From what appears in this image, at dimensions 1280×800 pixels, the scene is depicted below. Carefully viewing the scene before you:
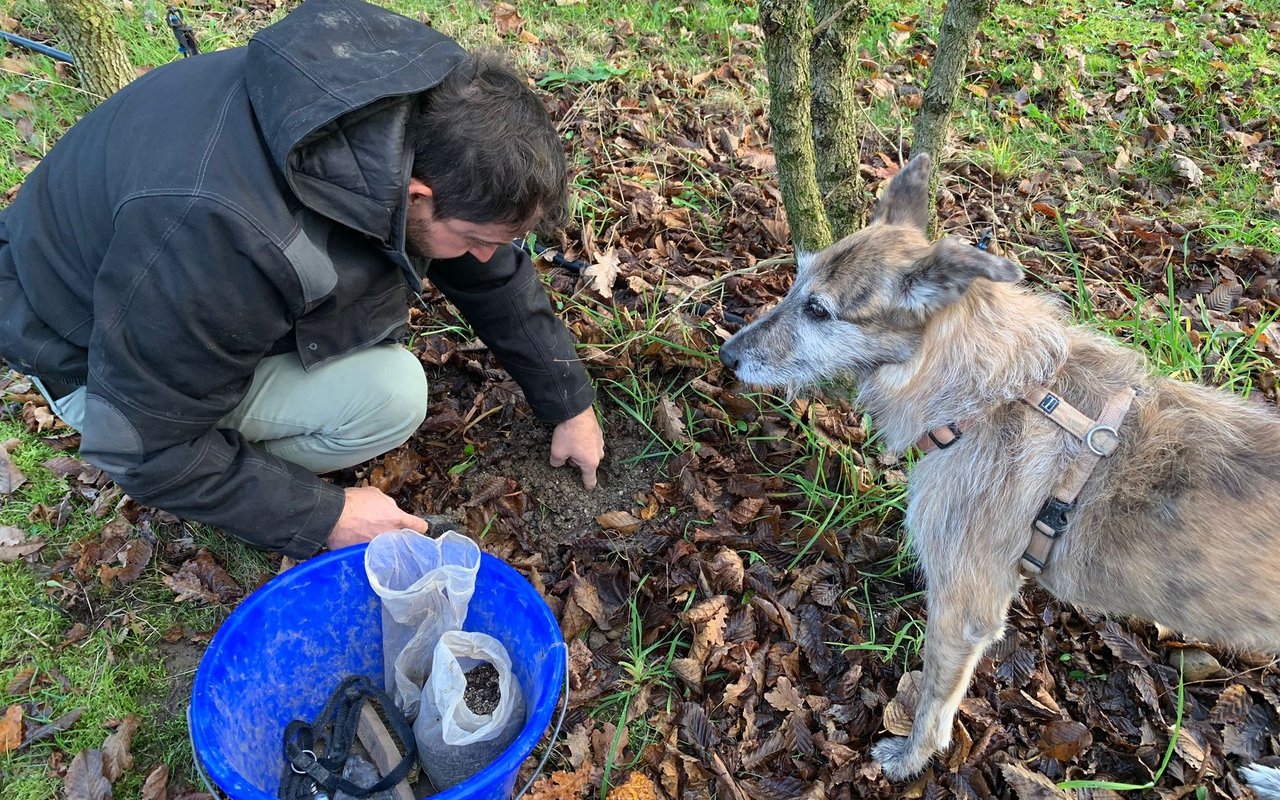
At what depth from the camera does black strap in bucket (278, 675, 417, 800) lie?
2.52 metres

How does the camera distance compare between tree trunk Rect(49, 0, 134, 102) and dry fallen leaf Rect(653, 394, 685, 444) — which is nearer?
dry fallen leaf Rect(653, 394, 685, 444)

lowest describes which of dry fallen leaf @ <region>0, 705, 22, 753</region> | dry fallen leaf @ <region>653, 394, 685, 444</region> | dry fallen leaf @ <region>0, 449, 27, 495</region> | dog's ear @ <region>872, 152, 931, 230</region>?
dry fallen leaf @ <region>0, 705, 22, 753</region>

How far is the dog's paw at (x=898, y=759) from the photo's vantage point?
2.87 meters

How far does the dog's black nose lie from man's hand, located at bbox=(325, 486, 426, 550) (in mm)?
1442

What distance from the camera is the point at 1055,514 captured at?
101 inches

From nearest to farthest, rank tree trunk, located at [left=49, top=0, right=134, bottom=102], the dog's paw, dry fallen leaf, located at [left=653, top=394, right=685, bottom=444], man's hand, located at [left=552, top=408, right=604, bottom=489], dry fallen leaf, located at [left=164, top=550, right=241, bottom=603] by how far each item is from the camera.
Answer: the dog's paw < dry fallen leaf, located at [left=164, top=550, right=241, bottom=603] < man's hand, located at [left=552, top=408, right=604, bottom=489] < dry fallen leaf, located at [left=653, top=394, right=685, bottom=444] < tree trunk, located at [left=49, top=0, right=134, bottom=102]

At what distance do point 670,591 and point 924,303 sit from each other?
1.58 m

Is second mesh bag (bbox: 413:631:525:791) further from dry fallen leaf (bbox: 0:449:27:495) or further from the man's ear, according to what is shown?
dry fallen leaf (bbox: 0:449:27:495)

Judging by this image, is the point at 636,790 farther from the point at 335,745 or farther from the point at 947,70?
the point at 947,70

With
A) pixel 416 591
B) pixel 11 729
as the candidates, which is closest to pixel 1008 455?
pixel 416 591

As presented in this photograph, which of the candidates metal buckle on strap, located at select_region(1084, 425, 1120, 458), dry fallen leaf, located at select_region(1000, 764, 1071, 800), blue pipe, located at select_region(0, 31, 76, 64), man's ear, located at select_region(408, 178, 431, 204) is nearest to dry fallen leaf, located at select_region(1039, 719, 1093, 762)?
dry fallen leaf, located at select_region(1000, 764, 1071, 800)

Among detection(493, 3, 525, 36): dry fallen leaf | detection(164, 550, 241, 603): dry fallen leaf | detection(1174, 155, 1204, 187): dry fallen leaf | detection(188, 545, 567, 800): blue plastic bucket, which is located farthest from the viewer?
detection(493, 3, 525, 36): dry fallen leaf

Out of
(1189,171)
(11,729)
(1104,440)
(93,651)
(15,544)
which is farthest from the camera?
(1189,171)

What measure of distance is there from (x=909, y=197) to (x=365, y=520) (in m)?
2.50
